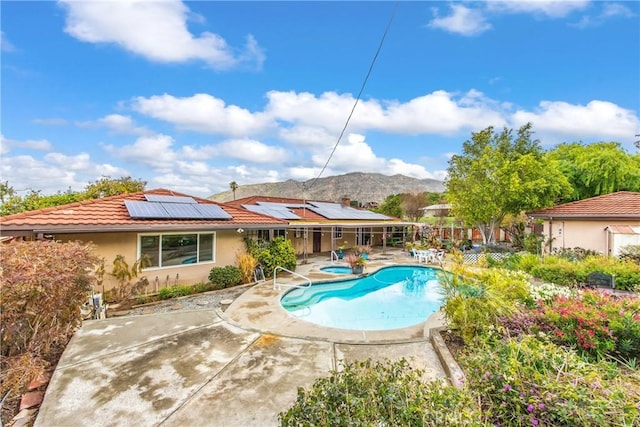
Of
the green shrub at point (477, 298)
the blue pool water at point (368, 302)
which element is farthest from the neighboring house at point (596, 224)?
the green shrub at point (477, 298)

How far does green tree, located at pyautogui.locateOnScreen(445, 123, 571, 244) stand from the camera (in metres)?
18.1

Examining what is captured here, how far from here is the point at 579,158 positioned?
2209 cm

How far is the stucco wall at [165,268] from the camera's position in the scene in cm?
1007

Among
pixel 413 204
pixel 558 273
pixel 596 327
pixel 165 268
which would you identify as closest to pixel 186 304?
pixel 165 268

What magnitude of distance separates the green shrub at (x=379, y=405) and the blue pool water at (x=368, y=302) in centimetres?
610

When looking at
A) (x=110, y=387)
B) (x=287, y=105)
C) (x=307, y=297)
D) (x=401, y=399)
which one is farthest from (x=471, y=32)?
(x=110, y=387)

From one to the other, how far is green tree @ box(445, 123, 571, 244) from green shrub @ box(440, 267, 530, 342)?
12955 mm

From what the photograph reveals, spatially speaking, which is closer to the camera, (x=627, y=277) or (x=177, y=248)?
(x=627, y=277)

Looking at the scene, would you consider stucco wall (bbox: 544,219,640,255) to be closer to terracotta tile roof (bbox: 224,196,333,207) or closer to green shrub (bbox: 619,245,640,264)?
green shrub (bbox: 619,245,640,264)

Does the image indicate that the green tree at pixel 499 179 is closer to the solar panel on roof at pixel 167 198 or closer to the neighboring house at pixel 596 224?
the neighboring house at pixel 596 224

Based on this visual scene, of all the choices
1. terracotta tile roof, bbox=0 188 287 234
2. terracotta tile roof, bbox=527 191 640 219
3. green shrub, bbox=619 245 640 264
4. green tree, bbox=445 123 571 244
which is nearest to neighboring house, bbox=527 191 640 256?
terracotta tile roof, bbox=527 191 640 219

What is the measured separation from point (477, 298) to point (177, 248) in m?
10.6

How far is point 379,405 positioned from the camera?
2.73 metres

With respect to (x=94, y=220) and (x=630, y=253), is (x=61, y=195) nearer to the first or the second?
(x=94, y=220)
